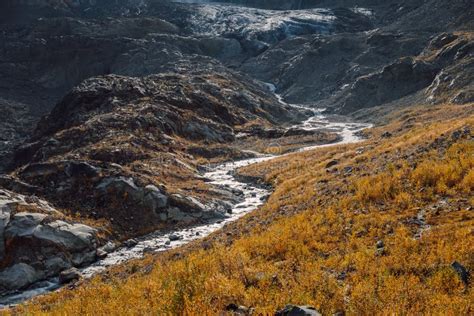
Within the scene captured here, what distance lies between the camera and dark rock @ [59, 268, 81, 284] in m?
19.5

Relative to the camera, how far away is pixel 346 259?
11.1 meters

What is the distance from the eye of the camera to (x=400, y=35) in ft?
453

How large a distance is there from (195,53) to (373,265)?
150 m

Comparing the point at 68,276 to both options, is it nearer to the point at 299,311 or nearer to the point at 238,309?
the point at 238,309

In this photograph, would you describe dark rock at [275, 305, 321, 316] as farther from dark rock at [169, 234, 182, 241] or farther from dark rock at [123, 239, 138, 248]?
dark rock at [123, 239, 138, 248]

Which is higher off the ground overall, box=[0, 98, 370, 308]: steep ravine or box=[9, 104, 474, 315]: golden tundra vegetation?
box=[9, 104, 474, 315]: golden tundra vegetation

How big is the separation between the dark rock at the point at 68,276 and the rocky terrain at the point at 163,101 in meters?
1.05

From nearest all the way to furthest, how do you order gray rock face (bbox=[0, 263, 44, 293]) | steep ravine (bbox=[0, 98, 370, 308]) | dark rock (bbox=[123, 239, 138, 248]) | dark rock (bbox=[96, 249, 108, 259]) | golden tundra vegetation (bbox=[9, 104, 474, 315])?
golden tundra vegetation (bbox=[9, 104, 474, 315]), steep ravine (bbox=[0, 98, 370, 308]), gray rock face (bbox=[0, 263, 44, 293]), dark rock (bbox=[96, 249, 108, 259]), dark rock (bbox=[123, 239, 138, 248])

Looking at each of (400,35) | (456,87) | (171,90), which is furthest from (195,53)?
(456,87)

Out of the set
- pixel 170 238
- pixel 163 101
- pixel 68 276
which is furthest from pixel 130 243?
pixel 163 101

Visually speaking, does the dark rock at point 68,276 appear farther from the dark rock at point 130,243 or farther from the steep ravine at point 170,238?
the dark rock at point 130,243

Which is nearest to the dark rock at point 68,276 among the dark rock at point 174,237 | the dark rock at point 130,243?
the dark rock at point 130,243

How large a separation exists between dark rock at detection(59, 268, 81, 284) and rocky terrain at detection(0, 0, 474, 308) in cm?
105

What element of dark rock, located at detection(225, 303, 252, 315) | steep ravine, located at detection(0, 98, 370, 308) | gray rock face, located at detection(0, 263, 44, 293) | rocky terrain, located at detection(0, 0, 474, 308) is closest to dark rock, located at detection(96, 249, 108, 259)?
rocky terrain, located at detection(0, 0, 474, 308)
